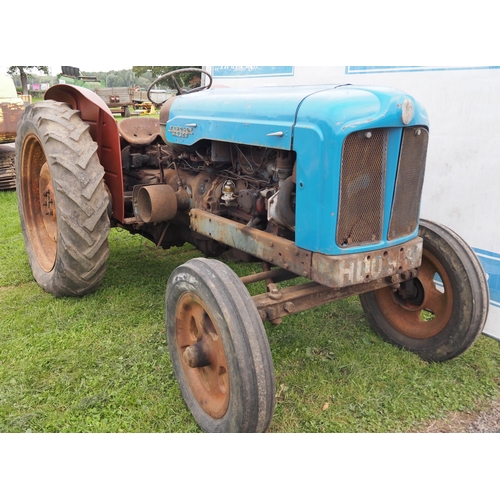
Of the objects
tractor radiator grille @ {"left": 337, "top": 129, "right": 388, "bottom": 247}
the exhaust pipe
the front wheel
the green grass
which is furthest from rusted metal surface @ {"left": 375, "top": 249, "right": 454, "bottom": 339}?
the exhaust pipe

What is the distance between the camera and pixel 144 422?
2594mm

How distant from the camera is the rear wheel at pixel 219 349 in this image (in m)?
2.12

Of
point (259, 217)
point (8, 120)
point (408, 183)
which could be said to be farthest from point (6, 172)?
point (408, 183)

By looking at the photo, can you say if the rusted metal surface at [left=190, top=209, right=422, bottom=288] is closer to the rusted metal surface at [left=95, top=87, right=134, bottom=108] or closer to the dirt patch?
the dirt patch

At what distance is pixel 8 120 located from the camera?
25.8 ft

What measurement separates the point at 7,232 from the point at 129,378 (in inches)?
148

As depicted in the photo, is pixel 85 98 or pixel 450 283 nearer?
pixel 450 283

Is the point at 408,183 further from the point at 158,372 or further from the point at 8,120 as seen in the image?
the point at 8,120

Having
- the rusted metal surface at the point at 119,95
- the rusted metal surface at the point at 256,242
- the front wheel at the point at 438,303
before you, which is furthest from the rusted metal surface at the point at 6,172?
the rusted metal surface at the point at 119,95

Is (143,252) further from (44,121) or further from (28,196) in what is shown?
(44,121)

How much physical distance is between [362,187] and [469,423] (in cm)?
150

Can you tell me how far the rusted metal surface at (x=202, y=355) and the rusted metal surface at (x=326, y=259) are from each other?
0.52 m

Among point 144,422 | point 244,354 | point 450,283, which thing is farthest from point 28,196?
point 450,283

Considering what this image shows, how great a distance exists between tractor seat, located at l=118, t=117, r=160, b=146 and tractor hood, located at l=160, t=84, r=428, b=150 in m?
0.86
